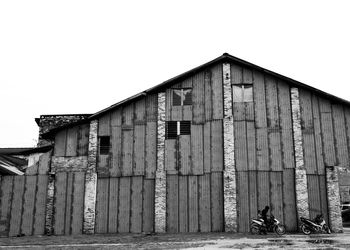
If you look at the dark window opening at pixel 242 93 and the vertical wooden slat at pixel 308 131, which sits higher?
the dark window opening at pixel 242 93

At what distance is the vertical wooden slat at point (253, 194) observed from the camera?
20875 millimetres

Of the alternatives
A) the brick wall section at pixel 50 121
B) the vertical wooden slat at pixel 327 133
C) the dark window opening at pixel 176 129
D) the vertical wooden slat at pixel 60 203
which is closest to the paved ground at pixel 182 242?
the vertical wooden slat at pixel 60 203

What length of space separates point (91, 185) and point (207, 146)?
6839 millimetres

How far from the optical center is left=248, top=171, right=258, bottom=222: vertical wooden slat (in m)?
20.9

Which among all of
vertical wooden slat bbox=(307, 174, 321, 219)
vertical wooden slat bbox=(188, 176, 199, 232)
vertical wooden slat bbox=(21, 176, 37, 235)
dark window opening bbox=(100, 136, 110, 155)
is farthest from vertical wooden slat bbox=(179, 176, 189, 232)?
vertical wooden slat bbox=(21, 176, 37, 235)

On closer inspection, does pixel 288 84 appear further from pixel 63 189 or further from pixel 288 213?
pixel 63 189

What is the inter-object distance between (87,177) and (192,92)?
772 centimetres

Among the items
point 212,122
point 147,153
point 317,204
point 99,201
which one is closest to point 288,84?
point 212,122

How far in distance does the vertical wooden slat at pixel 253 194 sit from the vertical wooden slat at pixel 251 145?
43cm

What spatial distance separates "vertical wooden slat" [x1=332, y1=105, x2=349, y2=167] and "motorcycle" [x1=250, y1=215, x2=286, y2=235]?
5026 mm

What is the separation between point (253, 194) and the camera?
69.2 ft

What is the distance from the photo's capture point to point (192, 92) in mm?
22797

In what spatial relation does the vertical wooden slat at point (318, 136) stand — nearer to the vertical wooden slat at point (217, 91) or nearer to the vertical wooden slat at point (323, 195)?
the vertical wooden slat at point (323, 195)

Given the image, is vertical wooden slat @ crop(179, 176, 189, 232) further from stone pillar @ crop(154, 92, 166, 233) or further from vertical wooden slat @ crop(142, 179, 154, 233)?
vertical wooden slat @ crop(142, 179, 154, 233)
